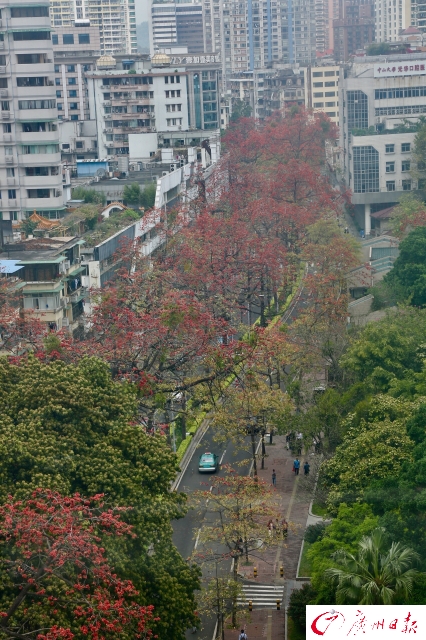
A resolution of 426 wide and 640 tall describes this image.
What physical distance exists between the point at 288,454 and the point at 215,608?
13.5m

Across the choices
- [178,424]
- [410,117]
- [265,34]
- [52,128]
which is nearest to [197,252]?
[178,424]

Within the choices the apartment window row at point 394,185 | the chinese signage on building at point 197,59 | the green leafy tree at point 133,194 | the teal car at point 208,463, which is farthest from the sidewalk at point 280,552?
the chinese signage on building at point 197,59

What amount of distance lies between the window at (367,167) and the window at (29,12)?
97.6ft

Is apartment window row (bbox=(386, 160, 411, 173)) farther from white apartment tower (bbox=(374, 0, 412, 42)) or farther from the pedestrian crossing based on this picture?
white apartment tower (bbox=(374, 0, 412, 42))

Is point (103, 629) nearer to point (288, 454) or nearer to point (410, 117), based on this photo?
point (288, 454)

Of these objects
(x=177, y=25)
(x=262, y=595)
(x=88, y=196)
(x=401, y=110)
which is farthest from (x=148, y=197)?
(x=177, y=25)

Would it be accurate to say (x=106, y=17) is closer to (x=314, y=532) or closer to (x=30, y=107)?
(x=30, y=107)

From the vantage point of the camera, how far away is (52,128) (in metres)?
67.6

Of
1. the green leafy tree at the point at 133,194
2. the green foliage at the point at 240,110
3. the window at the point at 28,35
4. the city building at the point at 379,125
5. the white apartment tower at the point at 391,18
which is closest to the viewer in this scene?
the window at the point at 28,35

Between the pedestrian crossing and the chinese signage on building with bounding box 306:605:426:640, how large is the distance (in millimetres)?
12392

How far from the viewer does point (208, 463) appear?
4212cm

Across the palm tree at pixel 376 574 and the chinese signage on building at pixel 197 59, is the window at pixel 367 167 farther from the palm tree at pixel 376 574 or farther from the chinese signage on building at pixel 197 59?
the palm tree at pixel 376 574

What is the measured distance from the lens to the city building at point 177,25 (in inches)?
7746

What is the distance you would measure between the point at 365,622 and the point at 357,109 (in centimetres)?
8059
